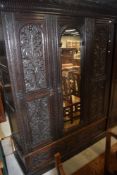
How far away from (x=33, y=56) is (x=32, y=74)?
0.18 metres

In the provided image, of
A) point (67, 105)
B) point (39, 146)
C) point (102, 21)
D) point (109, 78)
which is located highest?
point (102, 21)

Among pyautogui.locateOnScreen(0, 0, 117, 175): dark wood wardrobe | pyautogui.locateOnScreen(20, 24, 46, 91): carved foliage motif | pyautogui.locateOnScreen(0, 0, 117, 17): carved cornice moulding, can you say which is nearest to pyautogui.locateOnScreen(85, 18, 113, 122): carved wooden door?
pyautogui.locateOnScreen(0, 0, 117, 175): dark wood wardrobe

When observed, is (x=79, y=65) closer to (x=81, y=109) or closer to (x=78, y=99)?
(x=78, y=99)

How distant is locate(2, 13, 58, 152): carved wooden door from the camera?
4.32ft

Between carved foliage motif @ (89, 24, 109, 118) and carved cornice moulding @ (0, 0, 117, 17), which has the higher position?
carved cornice moulding @ (0, 0, 117, 17)

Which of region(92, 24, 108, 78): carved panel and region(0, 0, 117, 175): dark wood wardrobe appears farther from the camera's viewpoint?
region(92, 24, 108, 78): carved panel

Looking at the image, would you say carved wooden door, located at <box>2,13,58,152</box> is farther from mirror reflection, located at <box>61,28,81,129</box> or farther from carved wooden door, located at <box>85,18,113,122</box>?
carved wooden door, located at <box>85,18,113,122</box>

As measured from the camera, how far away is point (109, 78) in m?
2.24

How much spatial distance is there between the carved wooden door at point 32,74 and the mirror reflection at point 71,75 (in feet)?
0.74

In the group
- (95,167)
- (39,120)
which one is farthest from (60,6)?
(95,167)

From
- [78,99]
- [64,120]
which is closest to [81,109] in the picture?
[78,99]

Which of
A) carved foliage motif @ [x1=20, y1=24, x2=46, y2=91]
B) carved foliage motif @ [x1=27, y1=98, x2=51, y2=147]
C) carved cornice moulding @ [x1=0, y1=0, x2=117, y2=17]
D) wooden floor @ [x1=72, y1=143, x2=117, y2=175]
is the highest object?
carved cornice moulding @ [x1=0, y1=0, x2=117, y2=17]

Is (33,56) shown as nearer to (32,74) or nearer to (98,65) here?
(32,74)

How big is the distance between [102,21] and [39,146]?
180 centimetres
